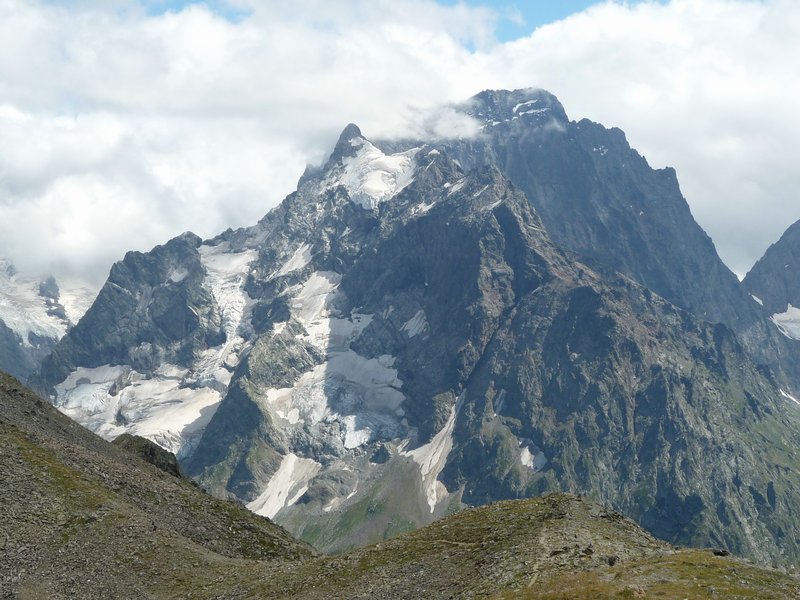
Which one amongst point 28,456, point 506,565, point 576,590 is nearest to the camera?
point 576,590

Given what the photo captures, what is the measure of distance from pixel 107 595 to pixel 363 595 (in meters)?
28.2

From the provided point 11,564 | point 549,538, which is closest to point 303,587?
point 549,538

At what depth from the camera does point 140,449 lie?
173875 millimetres

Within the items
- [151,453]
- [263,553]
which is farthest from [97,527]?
[151,453]

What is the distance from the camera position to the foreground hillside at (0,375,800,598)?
3300 inches

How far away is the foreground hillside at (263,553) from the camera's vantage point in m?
83.8

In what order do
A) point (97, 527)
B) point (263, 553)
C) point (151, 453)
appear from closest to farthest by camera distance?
point (97, 527)
point (263, 553)
point (151, 453)

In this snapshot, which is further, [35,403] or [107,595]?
[35,403]

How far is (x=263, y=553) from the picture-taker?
124 meters

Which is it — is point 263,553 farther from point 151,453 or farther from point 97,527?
point 151,453

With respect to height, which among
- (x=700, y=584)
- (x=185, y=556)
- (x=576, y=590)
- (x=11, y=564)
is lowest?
(x=11, y=564)

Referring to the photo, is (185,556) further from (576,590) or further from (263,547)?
(576,590)

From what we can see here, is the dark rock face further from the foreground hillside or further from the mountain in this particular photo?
the foreground hillside

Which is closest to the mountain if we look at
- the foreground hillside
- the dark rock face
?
the foreground hillside
